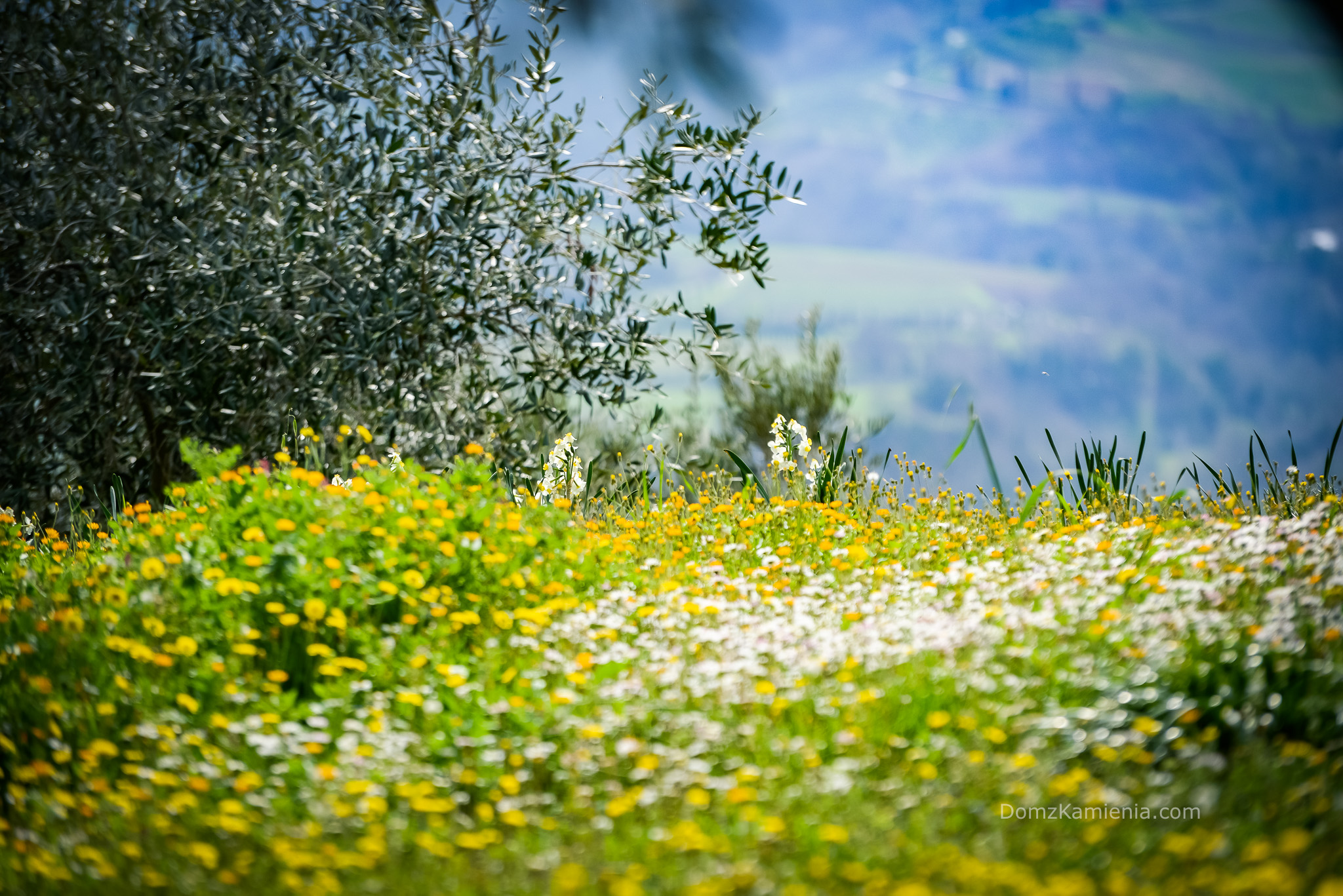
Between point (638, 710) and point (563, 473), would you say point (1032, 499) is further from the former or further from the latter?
point (638, 710)

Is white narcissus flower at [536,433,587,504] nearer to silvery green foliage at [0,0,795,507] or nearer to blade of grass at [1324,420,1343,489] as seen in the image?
silvery green foliage at [0,0,795,507]

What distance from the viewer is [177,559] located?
5027 millimetres

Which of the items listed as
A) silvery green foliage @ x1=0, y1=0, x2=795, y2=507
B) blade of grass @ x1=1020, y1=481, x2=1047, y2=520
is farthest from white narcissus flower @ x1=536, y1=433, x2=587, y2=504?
blade of grass @ x1=1020, y1=481, x2=1047, y2=520

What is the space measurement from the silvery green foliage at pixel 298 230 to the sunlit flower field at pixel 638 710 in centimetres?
226

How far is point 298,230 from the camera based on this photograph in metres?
7.77

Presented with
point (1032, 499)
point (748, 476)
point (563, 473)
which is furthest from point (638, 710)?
point (748, 476)

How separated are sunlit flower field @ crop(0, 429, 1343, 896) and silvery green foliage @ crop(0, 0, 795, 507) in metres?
2.26

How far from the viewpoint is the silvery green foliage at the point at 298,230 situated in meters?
7.96

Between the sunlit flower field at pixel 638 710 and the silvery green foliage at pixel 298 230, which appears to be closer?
the sunlit flower field at pixel 638 710

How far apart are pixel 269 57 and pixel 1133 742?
7904 millimetres

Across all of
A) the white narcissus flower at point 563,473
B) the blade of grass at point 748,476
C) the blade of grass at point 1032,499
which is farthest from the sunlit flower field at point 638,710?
the blade of grass at point 748,476

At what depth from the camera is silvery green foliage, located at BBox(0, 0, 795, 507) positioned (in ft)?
26.1

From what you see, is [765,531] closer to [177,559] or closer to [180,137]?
[177,559]

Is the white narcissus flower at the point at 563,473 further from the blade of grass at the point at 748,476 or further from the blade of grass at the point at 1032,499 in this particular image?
the blade of grass at the point at 1032,499
